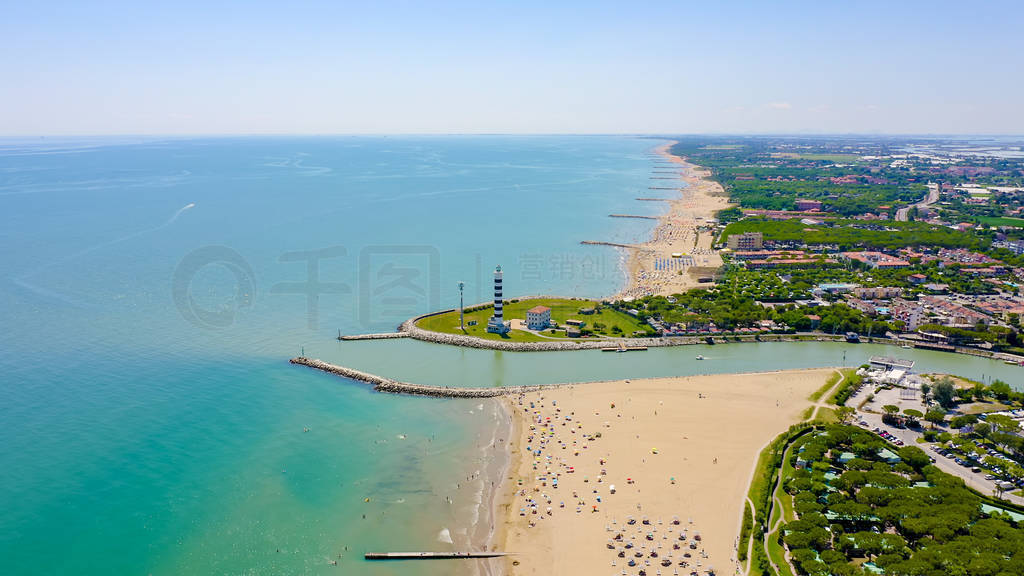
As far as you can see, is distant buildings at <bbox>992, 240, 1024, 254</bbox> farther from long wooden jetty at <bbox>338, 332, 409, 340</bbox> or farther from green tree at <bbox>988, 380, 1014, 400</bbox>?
long wooden jetty at <bbox>338, 332, 409, 340</bbox>

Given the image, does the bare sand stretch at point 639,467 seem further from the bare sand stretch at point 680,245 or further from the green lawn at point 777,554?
the bare sand stretch at point 680,245

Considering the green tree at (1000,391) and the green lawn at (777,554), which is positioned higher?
the green tree at (1000,391)

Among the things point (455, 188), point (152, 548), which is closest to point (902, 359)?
point (152, 548)

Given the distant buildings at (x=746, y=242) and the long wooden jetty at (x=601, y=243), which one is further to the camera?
the long wooden jetty at (x=601, y=243)

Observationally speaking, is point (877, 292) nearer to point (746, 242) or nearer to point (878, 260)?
point (878, 260)

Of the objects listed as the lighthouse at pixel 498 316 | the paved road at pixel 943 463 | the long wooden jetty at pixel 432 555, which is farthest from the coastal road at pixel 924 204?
the long wooden jetty at pixel 432 555

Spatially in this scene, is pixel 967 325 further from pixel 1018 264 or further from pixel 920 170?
pixel 920 170

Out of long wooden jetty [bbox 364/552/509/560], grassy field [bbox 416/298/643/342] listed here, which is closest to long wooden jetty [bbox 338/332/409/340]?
grassy field [bbox 416/298/643/342]
